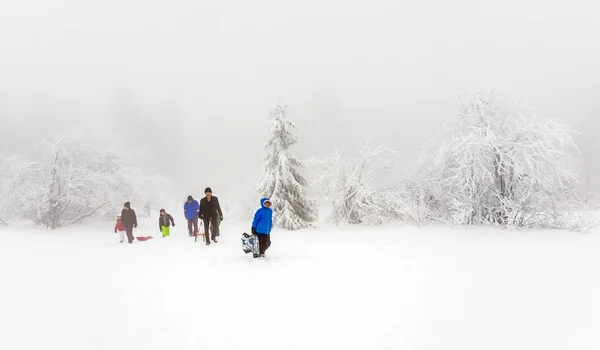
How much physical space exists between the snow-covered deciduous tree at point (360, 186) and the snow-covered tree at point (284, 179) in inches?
61.5

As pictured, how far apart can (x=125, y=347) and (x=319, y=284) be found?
350 centimetres

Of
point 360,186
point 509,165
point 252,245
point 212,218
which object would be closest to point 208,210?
point 212,218

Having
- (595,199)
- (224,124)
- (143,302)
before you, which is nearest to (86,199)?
(143,302)

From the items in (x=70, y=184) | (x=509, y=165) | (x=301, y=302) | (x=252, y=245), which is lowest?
(x=301, y=302)

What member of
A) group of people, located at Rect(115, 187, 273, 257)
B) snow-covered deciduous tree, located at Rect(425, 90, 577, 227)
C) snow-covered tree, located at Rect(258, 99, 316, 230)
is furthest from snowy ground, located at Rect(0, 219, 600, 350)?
snow-covered tree, located at Rect(258, 99, 316, 230)

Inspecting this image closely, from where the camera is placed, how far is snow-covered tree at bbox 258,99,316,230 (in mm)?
18609

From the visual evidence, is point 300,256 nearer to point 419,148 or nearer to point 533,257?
point 533,257

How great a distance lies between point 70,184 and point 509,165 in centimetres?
2420

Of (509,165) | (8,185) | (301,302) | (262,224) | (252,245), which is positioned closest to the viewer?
(301,302)

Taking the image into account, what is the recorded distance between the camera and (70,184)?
64.7 feet

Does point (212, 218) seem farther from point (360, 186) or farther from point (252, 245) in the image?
point (360, 186)

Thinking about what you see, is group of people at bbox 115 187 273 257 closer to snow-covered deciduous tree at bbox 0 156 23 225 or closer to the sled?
the sled

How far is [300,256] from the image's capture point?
9055mm

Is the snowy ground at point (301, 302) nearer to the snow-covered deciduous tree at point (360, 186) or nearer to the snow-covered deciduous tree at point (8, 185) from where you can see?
the snow-covered deciduous tree at point (360, 186)
